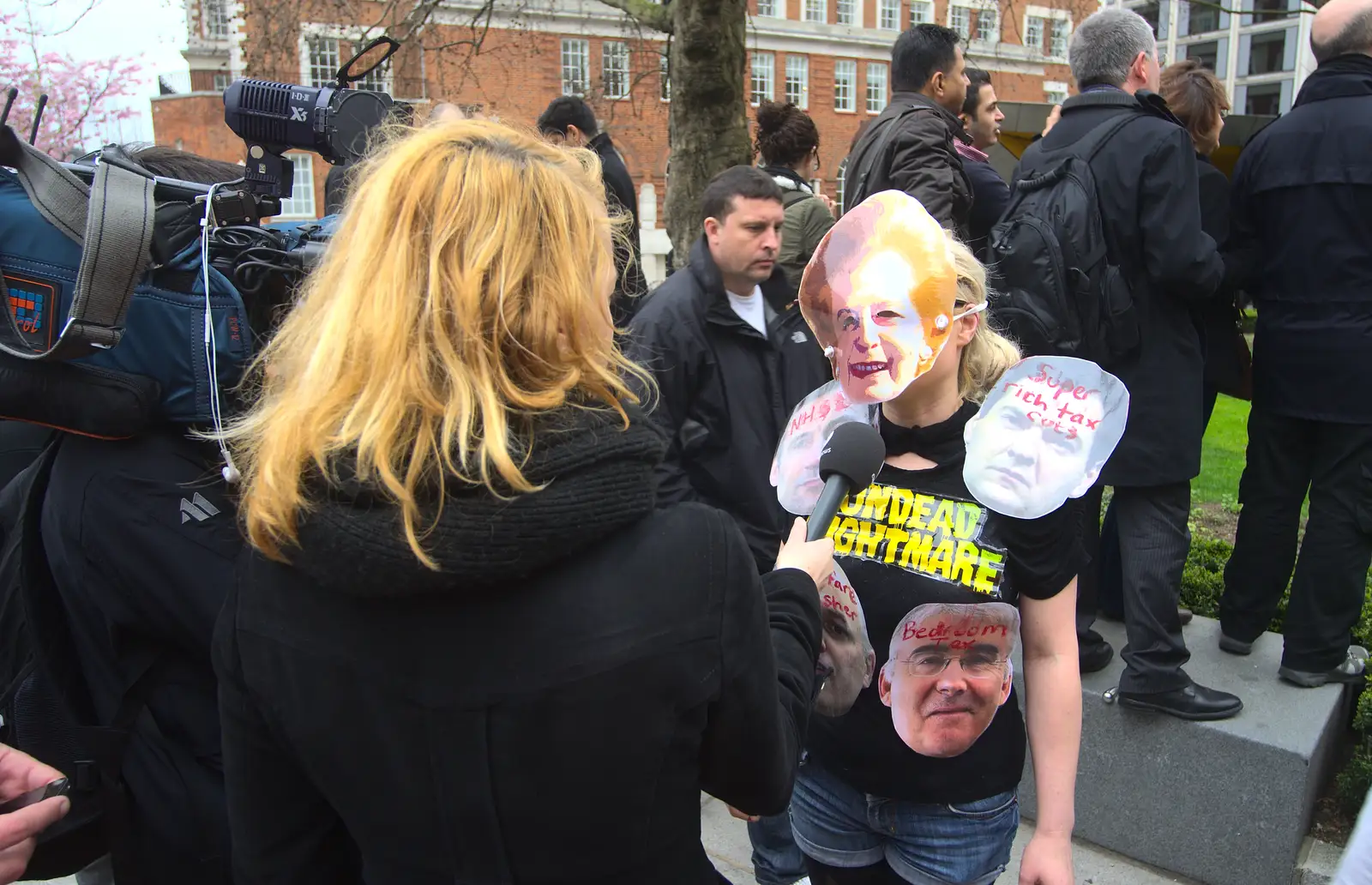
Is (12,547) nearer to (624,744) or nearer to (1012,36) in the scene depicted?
(624,744)

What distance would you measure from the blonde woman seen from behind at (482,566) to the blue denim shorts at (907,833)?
785mm

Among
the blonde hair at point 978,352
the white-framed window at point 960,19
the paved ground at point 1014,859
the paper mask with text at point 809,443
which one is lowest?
the paved ground at point 1014,859

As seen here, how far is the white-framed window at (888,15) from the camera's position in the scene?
40.2m

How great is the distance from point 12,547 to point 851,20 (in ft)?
140

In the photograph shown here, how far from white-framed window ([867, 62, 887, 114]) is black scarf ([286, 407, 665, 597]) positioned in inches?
1621

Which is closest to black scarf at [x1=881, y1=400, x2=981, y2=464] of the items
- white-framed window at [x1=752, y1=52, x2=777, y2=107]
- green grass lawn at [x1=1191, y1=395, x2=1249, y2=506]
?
green grass lawn at [x1=1191, y1=395, x2=1249, y2=506]

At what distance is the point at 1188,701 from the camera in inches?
119

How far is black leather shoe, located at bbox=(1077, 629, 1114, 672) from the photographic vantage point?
335cm

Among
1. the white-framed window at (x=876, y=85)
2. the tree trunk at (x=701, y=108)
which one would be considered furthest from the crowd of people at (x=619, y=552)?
the white-framed window at (x=876, y=85)

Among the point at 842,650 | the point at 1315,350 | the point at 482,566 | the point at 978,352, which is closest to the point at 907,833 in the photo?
the point at 842,650

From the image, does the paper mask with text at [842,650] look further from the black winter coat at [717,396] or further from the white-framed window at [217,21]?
the white-framed window at [217,21]

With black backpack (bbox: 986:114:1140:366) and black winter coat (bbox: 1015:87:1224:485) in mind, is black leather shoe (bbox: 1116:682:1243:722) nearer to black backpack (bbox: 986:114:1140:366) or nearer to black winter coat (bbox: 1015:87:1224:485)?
black winter coat (bbox: 1015:87:1224:485)

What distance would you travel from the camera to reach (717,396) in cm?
340

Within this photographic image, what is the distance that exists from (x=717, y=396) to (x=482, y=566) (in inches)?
93.7
